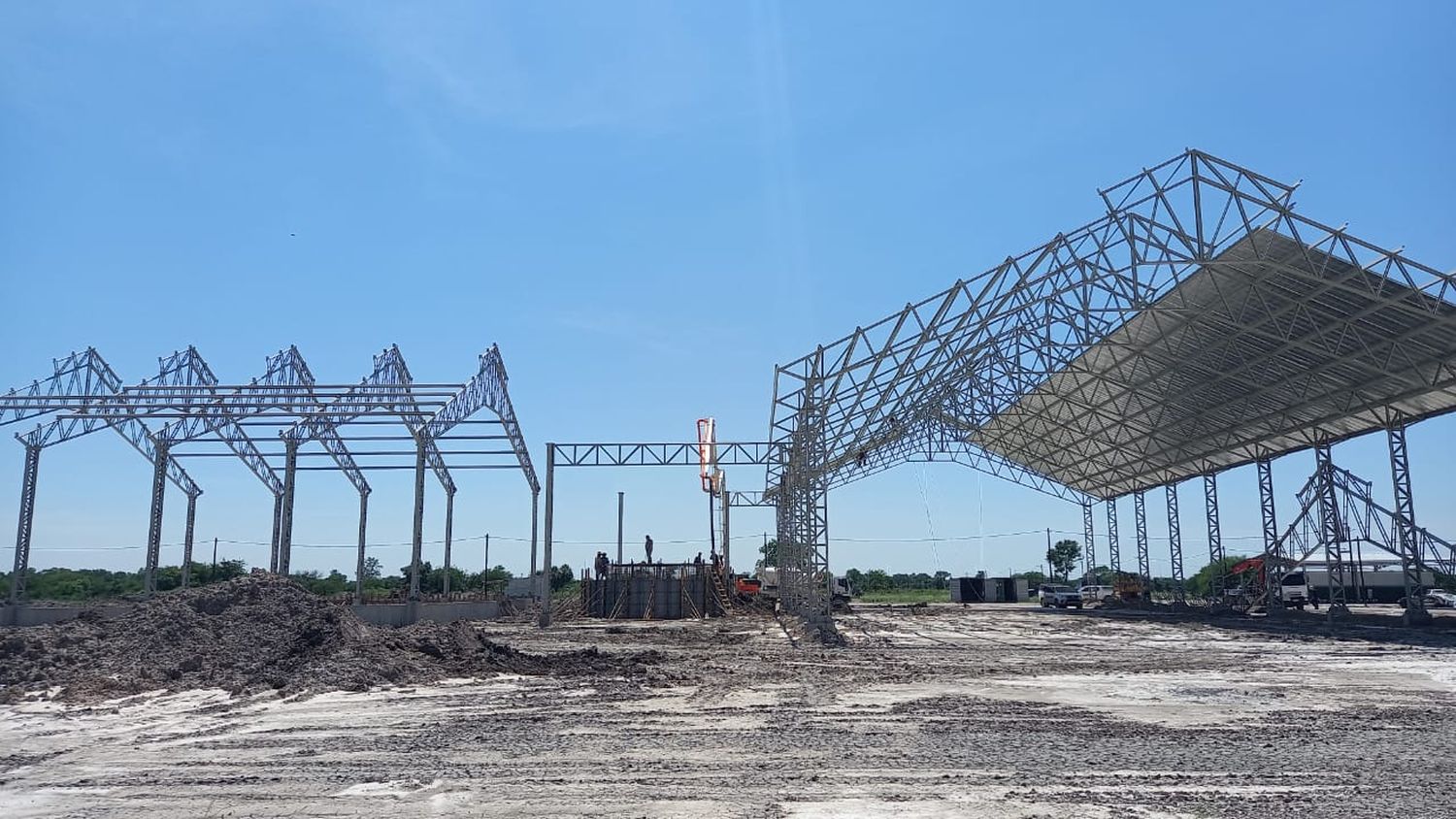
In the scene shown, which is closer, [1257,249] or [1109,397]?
[1257,249]

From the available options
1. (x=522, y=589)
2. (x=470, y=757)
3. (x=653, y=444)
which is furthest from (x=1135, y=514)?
(x=470, y=757)

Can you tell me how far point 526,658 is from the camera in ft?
65.2

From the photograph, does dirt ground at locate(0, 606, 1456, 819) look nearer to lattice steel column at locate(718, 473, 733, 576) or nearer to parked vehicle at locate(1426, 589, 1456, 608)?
lattice steel column at locate(718, 473, 733, 576)

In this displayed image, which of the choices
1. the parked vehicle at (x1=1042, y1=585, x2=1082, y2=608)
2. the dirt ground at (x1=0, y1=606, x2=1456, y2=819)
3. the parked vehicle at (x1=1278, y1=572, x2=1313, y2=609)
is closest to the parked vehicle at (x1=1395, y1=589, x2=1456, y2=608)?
the parked vehicle at (x1=1278, y1=572, x2=1313, y2=609)

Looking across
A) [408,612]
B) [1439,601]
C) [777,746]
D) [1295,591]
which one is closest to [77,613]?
[408,612]

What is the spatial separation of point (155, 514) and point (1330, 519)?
44269 mm

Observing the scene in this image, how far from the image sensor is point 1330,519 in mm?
37688

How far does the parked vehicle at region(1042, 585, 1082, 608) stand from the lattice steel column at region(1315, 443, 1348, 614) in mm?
17990

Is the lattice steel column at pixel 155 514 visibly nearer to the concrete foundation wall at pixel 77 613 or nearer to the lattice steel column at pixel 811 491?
the concrete foundation wall at pixel 77 613

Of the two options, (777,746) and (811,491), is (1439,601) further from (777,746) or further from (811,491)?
(777,746)

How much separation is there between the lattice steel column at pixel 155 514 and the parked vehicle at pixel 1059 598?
4645cm

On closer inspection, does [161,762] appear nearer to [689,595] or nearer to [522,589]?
[689,595]

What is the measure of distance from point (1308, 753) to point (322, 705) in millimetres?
12430

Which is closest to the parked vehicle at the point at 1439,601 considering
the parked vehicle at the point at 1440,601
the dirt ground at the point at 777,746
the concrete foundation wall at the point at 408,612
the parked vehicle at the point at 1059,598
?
the parked vehicle at the point at 1440,601
